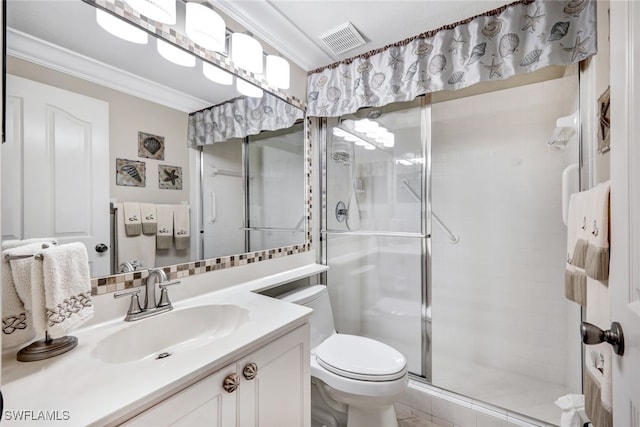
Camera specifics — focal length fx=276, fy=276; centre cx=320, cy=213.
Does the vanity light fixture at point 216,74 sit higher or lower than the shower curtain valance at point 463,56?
lower

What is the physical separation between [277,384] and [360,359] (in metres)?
0.61

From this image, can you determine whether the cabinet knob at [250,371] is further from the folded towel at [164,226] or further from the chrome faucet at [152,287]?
the folded towel at [164,226]

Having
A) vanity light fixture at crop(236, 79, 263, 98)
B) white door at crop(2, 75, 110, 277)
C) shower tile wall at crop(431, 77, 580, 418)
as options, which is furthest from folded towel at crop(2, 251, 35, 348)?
shower tile wall at crop(431, 77, 580, 418)

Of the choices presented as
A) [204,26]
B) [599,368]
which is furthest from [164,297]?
[599,368]

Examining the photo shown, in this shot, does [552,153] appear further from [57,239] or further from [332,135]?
[57,239]

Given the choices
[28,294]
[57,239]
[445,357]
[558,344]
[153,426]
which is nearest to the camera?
[153,426]

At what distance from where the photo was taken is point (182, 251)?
49.8 inches

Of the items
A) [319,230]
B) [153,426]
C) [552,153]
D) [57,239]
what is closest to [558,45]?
[552,153]

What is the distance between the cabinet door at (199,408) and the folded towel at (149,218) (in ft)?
2.24

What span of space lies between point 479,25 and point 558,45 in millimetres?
375

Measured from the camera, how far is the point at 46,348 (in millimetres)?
779

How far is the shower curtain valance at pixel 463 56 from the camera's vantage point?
126cm

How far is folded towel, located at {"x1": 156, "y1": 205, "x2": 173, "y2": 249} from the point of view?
47.1 inches

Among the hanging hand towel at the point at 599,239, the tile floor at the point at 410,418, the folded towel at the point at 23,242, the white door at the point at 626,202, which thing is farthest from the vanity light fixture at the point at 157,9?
the tile floor at the point at 410,418
